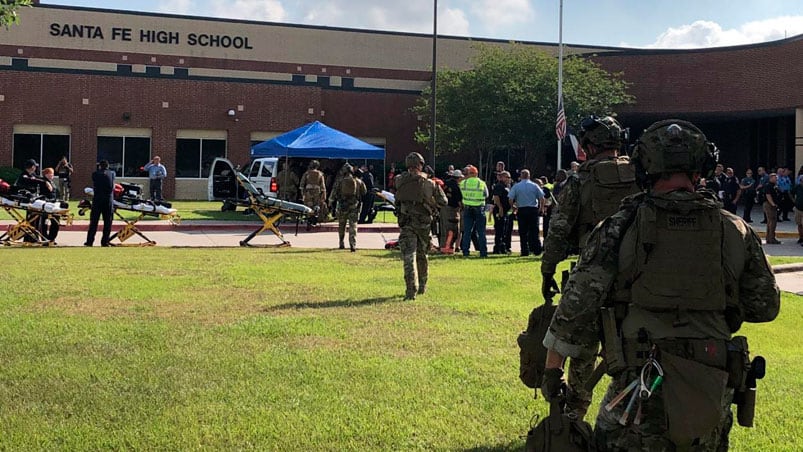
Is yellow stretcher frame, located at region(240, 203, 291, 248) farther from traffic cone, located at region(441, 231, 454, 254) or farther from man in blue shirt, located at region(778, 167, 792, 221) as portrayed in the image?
man in blue shirt, located at region(778, 167, 792, 221)

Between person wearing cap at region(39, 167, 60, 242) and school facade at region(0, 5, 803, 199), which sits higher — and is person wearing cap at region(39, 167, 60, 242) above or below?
below

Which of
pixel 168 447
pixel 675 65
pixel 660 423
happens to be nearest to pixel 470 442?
pixel 168 447

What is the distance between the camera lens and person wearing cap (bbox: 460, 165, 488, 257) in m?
16.5

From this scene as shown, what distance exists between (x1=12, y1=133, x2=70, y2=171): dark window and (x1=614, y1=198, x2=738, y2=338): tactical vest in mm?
39355

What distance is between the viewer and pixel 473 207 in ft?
54.6

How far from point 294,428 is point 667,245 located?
2940mm

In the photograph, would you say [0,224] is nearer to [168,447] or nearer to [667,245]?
[168,447]

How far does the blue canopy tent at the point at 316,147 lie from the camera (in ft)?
81.5

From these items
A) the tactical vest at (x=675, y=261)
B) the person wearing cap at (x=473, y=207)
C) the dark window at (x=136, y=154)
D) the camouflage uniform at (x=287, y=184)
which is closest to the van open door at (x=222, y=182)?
the camouflage uniform at (x=287, y=184)

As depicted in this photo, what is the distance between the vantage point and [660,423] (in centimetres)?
323

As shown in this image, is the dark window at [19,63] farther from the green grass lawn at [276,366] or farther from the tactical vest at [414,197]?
the tactical vest at [414,197]

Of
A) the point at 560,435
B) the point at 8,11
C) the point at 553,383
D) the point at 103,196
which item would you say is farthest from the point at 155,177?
the point at 560,435

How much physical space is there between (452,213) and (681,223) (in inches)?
554

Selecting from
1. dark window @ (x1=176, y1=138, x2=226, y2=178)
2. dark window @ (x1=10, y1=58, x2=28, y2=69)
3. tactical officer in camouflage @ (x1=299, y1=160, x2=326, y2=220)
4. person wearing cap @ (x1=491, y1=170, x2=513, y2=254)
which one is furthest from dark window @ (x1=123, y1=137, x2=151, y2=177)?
person wearing cap @ (x1=491, y1=170, x2=513, y2=254)
